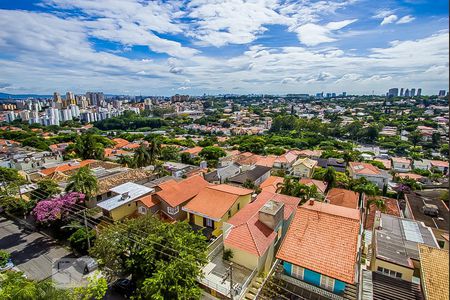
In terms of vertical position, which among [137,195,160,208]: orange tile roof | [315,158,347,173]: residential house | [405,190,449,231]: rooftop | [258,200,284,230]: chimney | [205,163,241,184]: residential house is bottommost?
[315,158,347,173]: residential house

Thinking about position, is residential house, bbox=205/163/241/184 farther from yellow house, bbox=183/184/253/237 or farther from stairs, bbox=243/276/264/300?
stairs, bbox=243/276/264/300

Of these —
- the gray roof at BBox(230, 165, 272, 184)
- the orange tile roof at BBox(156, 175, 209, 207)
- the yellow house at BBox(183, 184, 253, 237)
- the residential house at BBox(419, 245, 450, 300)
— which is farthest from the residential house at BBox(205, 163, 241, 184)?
the residential house at BBox(419, 245, 450, 300)

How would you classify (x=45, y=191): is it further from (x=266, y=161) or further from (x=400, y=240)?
(x=266, y=161)

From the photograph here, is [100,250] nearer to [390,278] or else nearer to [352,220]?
[352,220]

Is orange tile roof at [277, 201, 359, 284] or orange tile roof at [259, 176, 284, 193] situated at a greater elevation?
orange tile roof at [277, 201, 359, 284]

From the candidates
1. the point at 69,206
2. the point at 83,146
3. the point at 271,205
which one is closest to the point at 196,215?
the point at 271,205
